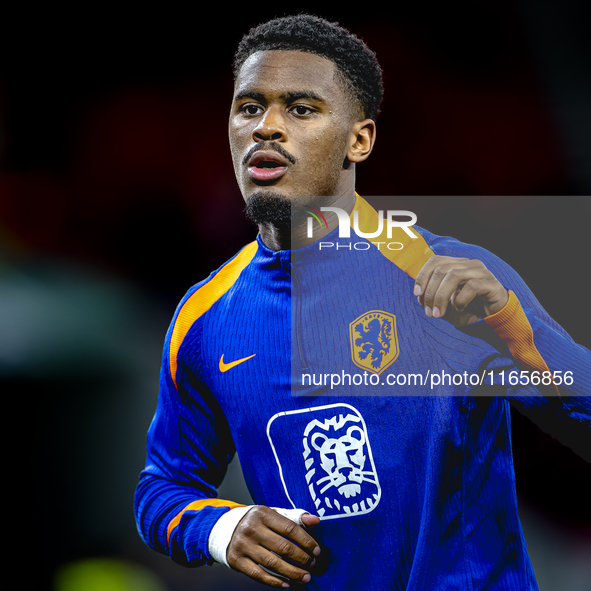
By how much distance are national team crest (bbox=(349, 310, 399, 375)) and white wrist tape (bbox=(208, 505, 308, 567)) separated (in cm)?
36

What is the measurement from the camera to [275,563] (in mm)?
1235

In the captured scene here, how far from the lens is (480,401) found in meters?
1.23

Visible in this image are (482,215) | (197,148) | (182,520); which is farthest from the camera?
(197,148)

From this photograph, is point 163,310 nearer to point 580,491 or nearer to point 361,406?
point 361,406

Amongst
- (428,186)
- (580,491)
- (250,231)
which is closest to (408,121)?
(428,186)

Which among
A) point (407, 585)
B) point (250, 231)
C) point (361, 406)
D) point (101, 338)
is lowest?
point (407, 585)

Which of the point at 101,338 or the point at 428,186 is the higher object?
the point at 428,186

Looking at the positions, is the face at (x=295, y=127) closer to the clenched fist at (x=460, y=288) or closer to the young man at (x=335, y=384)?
the young man at (x=335, y=384)

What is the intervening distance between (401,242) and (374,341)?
0.25 meters

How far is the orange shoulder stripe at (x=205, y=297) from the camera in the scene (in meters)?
1.50

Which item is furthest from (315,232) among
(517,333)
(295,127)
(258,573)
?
(258,573)

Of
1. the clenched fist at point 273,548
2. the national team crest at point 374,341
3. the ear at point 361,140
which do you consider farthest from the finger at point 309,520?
the ear at point 361,140

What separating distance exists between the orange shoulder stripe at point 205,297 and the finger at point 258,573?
0.46 metres

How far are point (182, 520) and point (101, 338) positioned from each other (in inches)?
23.6
